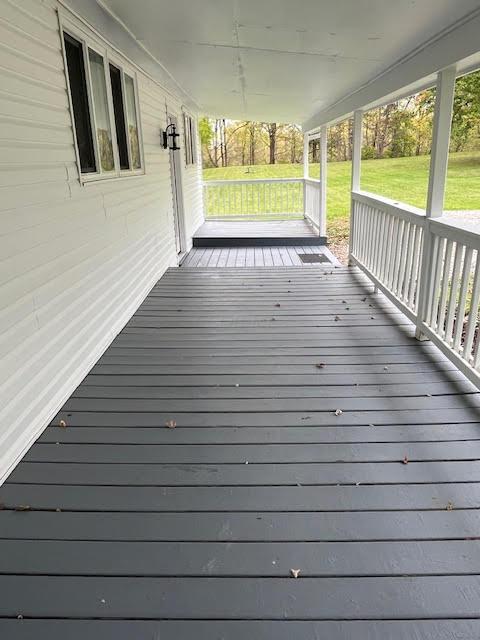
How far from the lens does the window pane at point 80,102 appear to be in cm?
321

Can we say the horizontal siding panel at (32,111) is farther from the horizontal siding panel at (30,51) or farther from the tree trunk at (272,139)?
the tree trunk at (272,139)

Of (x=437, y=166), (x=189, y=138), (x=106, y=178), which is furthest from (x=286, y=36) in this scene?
(x=189, y=138)

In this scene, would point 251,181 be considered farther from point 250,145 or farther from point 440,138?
point 250,145

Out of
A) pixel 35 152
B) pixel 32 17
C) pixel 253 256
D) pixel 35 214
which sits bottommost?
pixel 253 256

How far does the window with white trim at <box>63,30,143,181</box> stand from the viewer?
330 cm

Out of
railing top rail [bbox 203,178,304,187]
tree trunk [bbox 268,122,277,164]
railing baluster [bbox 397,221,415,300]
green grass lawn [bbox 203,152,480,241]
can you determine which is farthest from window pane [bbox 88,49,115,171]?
tree trunk [bbox 268,122,277,164]

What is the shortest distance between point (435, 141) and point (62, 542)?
11.5 ft

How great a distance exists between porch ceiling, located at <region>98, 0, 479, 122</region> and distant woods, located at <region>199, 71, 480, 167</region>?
101 cm

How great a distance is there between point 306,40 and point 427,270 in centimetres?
204

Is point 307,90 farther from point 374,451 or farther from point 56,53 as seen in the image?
point 374,451

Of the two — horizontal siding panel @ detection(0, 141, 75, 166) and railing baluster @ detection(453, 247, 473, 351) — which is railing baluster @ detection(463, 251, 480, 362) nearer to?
railing baluster @ detection(453, 247, 473, 351)

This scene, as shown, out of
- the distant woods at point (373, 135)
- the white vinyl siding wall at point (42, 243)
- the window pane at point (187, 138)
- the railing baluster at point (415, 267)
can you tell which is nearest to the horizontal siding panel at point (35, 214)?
the white vinyl siding wall at point (42, 243)

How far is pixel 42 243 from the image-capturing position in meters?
2.64

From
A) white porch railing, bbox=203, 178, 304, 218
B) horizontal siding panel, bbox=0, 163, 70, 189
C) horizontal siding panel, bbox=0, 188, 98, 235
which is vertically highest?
horizontal siding panel, bbox=0, 163, 70, 189
